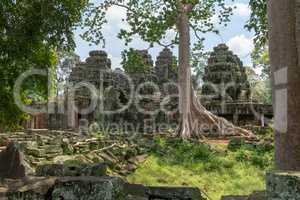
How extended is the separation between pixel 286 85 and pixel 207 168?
24.7ft

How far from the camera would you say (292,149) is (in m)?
4.22

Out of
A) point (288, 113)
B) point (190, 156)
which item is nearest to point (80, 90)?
point (190, 156)

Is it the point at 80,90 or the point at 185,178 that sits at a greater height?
the point at 80,90

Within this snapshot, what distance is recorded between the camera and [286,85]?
411cm

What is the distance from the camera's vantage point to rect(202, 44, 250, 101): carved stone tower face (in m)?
27.3

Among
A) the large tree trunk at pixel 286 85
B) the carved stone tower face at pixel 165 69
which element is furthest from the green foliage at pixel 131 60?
the carved stone tower face at pixel 165 69

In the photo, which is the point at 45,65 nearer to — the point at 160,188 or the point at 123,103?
the point at 160,188

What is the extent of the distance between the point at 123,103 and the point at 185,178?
14.8 meters

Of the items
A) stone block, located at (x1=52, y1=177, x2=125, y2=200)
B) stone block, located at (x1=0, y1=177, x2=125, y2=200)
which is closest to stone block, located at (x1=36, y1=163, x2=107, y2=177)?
stone block, located at (x1=0, y1=177, x2=125, y2=200)

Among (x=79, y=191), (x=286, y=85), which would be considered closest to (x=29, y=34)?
(x=286, y=85)

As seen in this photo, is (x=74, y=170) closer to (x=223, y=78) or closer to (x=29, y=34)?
(x=29, y=34)

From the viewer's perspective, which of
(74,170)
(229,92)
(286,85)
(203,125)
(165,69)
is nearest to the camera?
(74,170)

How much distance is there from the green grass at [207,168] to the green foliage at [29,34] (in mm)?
3957

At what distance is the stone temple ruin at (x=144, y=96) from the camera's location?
2320cm
